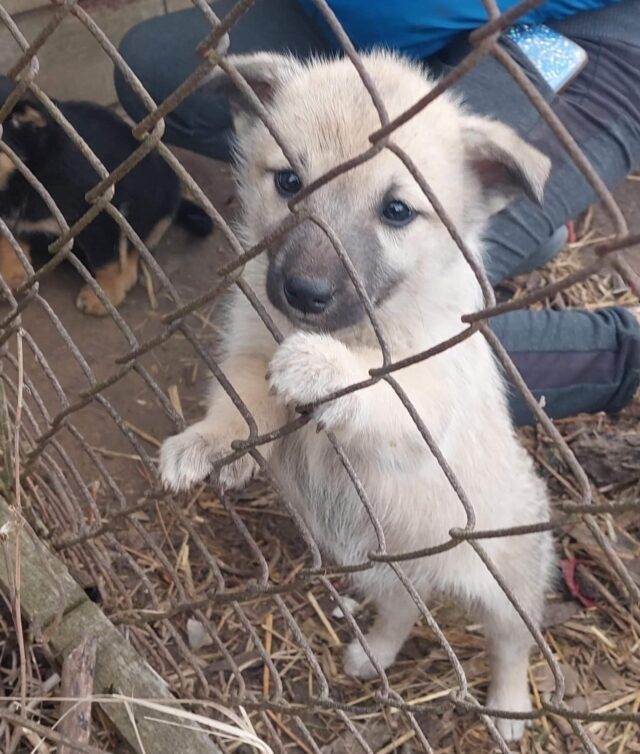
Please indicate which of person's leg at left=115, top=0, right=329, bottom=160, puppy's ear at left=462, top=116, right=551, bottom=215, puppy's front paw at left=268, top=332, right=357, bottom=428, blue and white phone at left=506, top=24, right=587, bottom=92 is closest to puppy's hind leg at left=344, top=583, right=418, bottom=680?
puppy's front paw at left=268, top=332, right=357, bottom=428

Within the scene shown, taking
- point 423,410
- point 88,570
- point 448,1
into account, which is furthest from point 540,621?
point 448,1

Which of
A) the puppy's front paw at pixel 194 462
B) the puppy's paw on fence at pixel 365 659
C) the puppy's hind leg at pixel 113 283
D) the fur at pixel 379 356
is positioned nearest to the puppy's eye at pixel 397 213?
the fur at pixel 379 356

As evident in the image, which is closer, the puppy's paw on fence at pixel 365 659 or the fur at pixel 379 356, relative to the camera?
the fur at pixel 379 356

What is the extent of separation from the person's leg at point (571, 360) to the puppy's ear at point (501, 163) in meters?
1.09

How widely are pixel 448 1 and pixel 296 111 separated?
1189mm

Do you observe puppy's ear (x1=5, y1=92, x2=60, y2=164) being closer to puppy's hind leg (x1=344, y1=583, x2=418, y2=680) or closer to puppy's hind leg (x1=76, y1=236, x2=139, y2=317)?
puppy's hind leg (x1=76, y1=236, x2=139, y2=317)

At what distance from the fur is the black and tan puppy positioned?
1347 mm

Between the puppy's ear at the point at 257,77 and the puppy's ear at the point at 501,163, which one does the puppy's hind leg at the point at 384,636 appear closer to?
the puppy's ear at the point at 501,163

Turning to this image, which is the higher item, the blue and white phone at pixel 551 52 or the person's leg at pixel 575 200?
the blue and white phone at pixel 551 52

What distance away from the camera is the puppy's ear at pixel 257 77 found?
214 cm

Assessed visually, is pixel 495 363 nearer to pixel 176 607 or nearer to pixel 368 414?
pixel 368 414

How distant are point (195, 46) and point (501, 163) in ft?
6.76

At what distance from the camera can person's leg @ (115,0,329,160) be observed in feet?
11.5

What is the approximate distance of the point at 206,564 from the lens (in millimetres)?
2979
